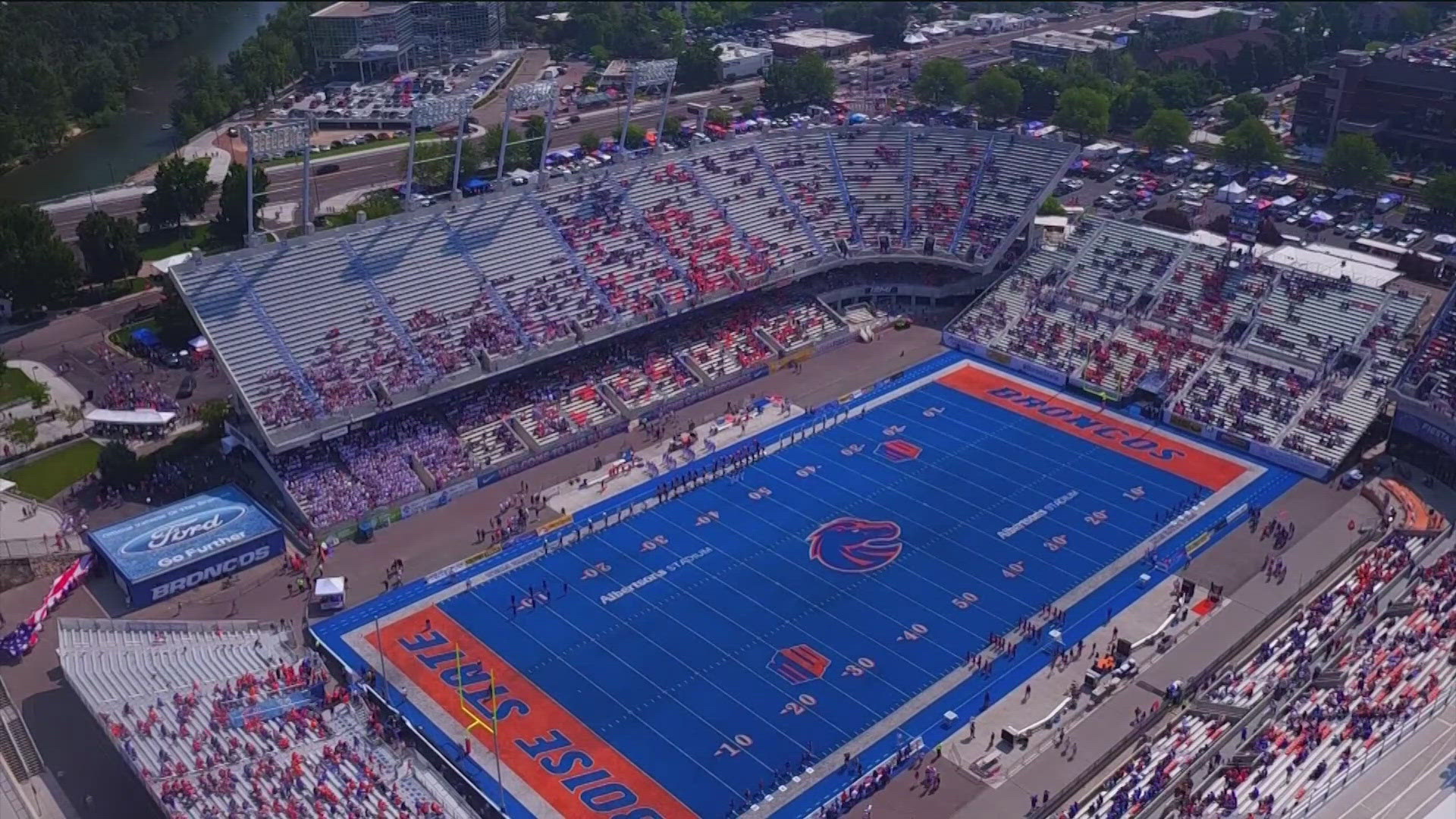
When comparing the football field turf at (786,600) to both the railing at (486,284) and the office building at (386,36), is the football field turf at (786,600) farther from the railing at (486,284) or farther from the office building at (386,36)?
the office building at (386,36)

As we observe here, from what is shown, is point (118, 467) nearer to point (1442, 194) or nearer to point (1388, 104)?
point (1442, 194)

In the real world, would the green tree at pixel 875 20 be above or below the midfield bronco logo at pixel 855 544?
above

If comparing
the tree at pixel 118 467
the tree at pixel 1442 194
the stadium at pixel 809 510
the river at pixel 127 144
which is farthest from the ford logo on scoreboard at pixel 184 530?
the tree at pixel 1442 194

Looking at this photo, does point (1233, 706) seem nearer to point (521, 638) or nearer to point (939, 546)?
point (939, 546)

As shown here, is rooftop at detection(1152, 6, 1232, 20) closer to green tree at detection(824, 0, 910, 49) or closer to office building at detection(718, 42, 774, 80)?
green tree at detection(824, 0, 910, 49)

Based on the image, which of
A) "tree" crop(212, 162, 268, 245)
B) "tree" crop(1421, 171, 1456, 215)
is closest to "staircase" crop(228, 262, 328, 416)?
"tree" crop(212, 162, 268, 245)

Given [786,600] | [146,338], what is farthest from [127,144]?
[786,600]
